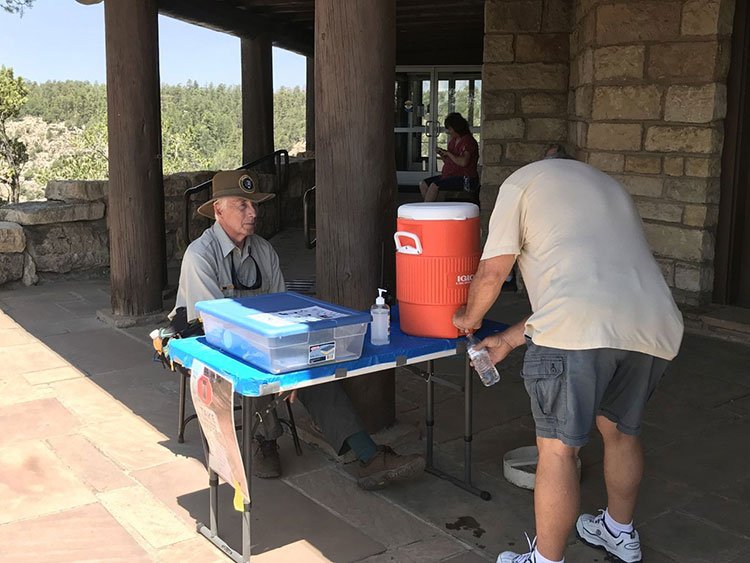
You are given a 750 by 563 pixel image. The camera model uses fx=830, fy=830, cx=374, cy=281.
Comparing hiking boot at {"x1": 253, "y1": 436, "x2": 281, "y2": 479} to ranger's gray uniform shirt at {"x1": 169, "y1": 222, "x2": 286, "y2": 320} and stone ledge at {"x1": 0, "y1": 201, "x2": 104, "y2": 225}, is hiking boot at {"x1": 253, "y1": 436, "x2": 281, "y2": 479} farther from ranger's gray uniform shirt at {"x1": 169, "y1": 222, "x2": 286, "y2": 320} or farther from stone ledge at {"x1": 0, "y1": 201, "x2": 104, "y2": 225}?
stone ledge at {"x1": 0, "y1": 201, "x2": 104, "y2": 225}

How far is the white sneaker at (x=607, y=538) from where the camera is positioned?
9.27ft

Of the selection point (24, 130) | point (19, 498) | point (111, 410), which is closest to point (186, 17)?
point (111, 410)

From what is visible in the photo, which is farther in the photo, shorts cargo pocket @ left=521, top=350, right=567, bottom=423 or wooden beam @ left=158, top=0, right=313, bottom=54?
wooden beam @ left=158, top=0, right=313, bottom=54

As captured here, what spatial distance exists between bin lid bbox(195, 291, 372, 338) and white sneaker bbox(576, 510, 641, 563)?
1.12 metres

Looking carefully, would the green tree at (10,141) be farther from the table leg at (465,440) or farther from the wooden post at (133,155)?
the table leg at (465,440)

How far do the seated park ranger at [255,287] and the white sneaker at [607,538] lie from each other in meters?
0.70

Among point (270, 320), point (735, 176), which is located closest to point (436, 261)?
point (270, 320)

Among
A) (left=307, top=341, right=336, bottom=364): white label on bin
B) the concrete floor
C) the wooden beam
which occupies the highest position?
the wooden beam

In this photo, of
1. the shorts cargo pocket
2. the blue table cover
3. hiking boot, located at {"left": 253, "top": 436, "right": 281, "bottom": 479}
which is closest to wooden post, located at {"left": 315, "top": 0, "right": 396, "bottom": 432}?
the blue table cover

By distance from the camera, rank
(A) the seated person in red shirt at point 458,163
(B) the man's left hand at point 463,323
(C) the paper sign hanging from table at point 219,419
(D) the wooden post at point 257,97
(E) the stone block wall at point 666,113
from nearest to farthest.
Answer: (C) the paper sign hanging from table at point 219,419 < (B) the man's left hand at point 463,323 < (E) the stone block wall at point 666,113 < (A) the seated person in red shirt at point 458,163 < (D) the wooden post at point 257,97

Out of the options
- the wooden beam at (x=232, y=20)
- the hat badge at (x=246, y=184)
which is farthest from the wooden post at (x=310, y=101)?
the hat badge at (x=246, y=184)

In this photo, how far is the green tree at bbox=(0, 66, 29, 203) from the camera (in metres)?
17.1

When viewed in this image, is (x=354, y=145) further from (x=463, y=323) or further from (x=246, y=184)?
(x=463, y=323)

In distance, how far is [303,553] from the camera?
2.93 meters
